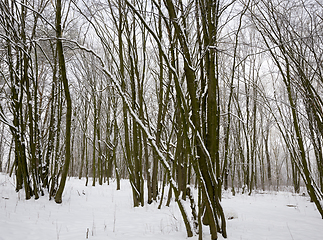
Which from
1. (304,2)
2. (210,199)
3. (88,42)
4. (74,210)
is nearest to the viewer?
(210,199)

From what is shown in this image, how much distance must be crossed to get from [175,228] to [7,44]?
5.08m

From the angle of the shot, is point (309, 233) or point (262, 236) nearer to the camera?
point (262, 236)

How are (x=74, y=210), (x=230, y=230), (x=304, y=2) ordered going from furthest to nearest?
(x=74, y=210), (x=304, y=2), (x=230, y=230)

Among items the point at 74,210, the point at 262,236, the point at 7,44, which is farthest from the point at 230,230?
the point at 7,44

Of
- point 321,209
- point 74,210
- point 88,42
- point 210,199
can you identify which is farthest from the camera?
point 88,42

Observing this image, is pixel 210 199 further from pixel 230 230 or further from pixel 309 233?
pixel 309 233

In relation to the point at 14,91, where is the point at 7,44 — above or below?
above

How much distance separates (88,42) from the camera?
8859mm

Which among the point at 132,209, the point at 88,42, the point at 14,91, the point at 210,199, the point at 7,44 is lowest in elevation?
the point at 132,209

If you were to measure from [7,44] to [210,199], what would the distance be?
5.22 meters

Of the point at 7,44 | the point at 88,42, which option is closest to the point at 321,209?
the point at 7,44

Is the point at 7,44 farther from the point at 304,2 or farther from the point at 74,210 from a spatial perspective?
the point at 304,2

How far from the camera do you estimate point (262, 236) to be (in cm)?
287

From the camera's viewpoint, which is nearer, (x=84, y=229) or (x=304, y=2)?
(x=84, y=229)
